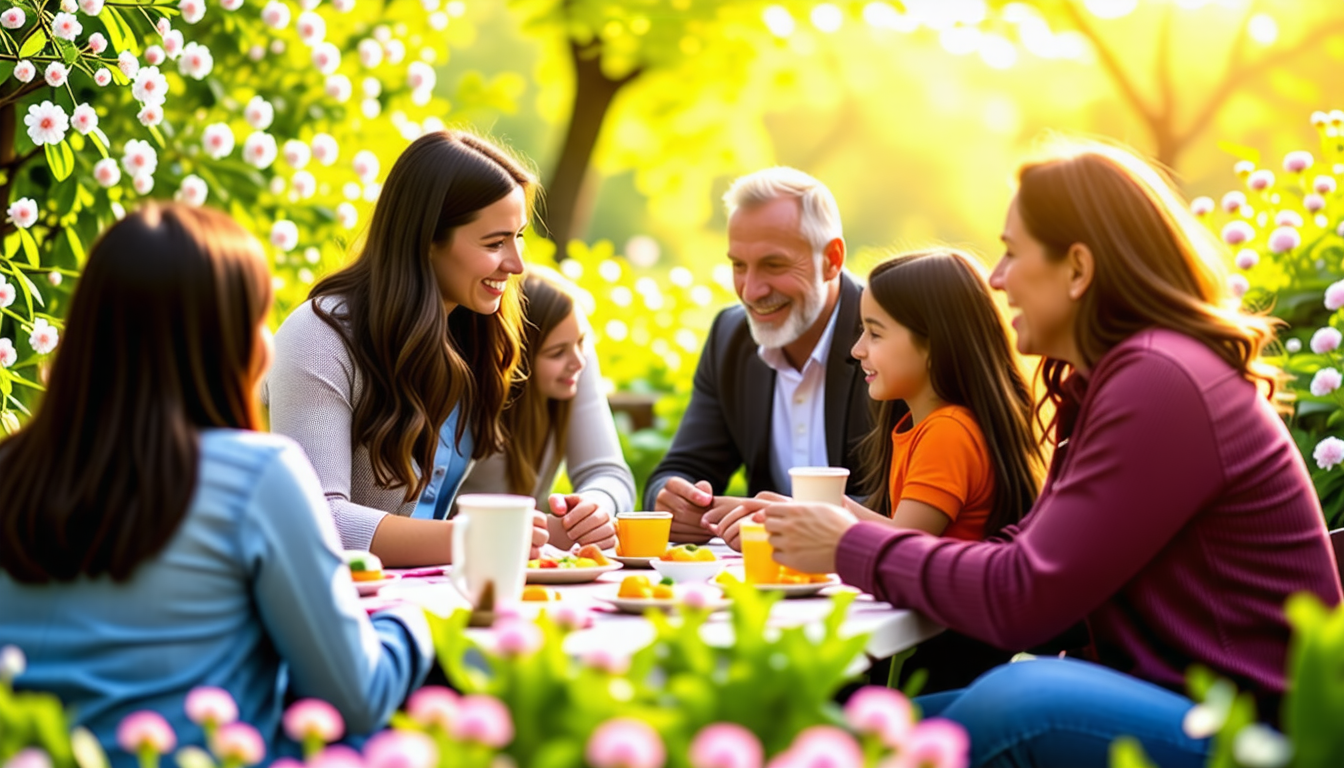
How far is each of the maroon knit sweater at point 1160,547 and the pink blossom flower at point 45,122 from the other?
8.06ft

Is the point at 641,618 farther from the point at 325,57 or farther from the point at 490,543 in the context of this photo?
the point at 325,57

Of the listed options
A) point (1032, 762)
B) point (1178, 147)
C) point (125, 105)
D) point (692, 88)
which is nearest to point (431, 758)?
point (1032, 762)

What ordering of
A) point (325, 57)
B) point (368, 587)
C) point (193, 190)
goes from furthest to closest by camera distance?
1. point (325, 57)
2. point (193, 190)
3. point (368, 587)

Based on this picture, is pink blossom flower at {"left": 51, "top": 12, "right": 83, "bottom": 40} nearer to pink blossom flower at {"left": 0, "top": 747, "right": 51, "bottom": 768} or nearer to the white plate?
the white plate

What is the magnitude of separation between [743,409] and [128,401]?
271 cm

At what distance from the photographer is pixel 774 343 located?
427 centimetres

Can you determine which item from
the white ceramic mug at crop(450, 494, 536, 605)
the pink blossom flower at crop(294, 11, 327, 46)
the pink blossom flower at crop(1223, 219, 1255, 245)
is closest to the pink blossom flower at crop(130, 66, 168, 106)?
the pink blossom flower at crop(294, 11, 327, 46)

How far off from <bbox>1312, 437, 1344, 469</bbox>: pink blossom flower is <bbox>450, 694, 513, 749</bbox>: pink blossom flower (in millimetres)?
3081

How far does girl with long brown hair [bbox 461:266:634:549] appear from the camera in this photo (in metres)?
4.04

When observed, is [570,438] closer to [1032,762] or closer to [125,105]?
[125,105]

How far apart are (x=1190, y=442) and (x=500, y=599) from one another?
1.10 m

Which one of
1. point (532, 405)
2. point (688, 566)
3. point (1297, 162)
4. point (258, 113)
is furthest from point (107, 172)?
point (1297, 162)

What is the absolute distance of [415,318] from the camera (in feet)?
11.3

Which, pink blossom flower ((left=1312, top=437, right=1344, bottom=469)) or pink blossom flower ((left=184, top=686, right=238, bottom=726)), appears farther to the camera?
pink blossom flower ((left=1312, top=437, right=1344, bottom=469))
